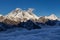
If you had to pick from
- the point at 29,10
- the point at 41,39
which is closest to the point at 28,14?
the point at 29,10

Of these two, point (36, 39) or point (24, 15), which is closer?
point (36, 39)

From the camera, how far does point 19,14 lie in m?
149

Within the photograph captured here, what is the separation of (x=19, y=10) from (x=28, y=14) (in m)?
7.79

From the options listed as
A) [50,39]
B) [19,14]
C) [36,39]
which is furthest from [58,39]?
[19,14]

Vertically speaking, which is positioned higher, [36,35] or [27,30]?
[27,30]

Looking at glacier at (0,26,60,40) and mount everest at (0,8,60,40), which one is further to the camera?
mount everest at (0,8,60,40)

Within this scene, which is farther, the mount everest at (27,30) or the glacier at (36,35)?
the mount everest at (27,30)

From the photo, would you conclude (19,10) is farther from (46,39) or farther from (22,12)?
(46,39)

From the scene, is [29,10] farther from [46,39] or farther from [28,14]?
[46,39]

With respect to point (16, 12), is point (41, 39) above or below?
below

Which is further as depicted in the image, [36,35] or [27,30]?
[27,30]

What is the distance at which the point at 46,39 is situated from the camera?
734 inches

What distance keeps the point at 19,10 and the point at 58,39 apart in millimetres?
135746

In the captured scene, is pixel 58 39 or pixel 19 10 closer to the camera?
pixel 58 39
